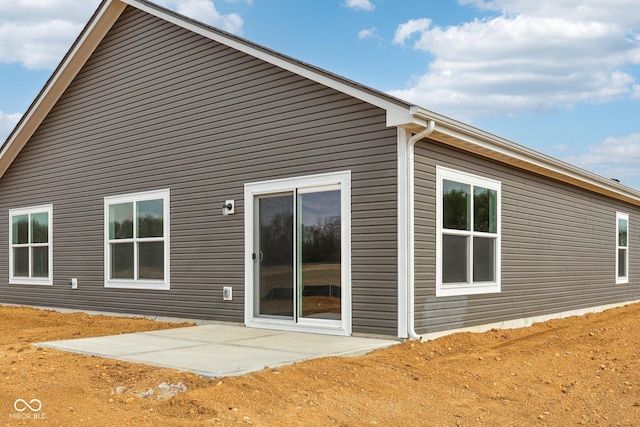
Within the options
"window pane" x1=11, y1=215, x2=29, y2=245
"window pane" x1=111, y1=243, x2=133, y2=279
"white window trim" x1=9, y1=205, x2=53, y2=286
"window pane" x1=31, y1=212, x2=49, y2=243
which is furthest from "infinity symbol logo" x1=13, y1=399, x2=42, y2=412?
"window pane" x1=11, y1=215, x2=29, y2=245

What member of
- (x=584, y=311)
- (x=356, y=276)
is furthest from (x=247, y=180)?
(x=584, y=311)

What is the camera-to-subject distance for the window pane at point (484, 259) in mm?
9547

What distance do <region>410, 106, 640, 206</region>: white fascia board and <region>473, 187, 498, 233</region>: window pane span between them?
566 mm

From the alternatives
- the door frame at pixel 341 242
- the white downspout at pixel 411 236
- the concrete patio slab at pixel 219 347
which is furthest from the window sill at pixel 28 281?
the white downspout at pixel 411 236

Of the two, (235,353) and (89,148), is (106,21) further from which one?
(235,353)

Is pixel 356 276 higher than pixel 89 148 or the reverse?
the reverse

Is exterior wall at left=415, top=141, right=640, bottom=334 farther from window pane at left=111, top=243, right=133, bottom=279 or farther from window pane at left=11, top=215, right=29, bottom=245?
window pane at left=11, top=215, right=29, bottom=245

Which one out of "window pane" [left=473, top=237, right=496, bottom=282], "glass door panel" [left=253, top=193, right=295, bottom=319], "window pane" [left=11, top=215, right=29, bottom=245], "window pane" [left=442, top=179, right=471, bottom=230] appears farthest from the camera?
"window pane" [left=11, top=215, right=29, bottom=245]

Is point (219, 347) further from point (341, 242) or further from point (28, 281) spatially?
point (28, 281)

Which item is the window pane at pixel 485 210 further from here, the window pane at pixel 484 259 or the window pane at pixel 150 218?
the window pane at pixel 150 218

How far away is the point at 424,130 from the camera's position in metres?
8.02

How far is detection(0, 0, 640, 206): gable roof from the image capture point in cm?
808

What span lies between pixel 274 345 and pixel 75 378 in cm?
243

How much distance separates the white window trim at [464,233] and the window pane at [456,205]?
3.3 inches
